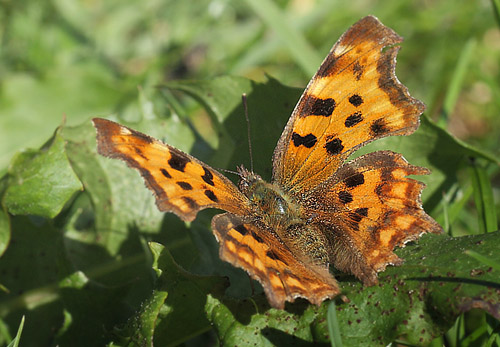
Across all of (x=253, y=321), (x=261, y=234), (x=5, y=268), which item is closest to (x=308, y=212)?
(x=261, y=234)

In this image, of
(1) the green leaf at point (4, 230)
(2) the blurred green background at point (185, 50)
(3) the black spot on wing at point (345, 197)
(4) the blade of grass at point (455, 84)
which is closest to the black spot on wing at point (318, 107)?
(3) the black spot on wing at point (345, 197)

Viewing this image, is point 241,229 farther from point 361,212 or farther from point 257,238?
point 361,212

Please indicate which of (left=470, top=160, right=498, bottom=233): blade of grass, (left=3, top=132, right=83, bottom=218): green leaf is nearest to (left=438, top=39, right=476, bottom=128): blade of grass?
(left=470, top=160, right=498, bottom=233): blade of grass

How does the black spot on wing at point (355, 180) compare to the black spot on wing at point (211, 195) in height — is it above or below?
below

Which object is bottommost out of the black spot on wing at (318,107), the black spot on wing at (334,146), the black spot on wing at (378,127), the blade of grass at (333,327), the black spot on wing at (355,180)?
the blade of grass at (333,327)

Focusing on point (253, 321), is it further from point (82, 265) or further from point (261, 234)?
point (82, 265)

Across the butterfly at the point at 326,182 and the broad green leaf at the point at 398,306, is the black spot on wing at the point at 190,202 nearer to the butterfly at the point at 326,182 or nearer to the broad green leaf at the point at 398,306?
the butterfly at the point at 326,182
